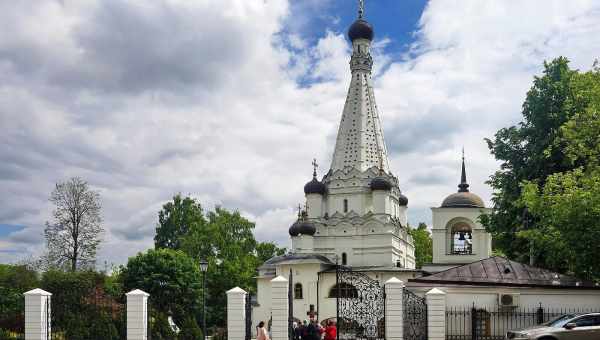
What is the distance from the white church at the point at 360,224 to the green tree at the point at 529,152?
9299mm

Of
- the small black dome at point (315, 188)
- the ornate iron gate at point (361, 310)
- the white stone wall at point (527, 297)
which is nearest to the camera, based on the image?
the ornate iron gate at point (361, 310)

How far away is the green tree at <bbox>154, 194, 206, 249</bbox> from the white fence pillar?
38.3 m

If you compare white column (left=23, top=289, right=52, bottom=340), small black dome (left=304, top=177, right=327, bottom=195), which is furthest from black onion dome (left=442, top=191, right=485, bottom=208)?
white column (left=23, top=289, right=52, bottom=340)

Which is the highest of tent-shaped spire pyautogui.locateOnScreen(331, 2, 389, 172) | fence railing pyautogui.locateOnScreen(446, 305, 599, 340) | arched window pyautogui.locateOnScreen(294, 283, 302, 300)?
tent-shaped spire pyautogui.locateOnScreen(331, 2, 389, 172)

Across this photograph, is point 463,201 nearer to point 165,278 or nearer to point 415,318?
point 165,278

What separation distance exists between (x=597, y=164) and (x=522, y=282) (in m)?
4.73

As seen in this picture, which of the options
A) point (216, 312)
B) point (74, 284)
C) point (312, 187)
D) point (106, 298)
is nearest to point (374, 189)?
point (312, 187)

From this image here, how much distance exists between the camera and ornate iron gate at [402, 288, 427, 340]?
20008 millimetres

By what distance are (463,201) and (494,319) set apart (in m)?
19.6

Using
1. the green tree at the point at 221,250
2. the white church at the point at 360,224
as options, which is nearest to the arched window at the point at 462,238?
the white church at the point at 360,224

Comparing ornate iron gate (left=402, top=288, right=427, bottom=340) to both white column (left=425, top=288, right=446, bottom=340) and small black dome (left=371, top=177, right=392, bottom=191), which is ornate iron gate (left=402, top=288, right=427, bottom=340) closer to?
white column (left=425, top=288, right=446, bottom=340)

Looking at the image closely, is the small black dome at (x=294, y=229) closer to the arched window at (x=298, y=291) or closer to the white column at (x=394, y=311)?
the arched window at (x=298, y=291)

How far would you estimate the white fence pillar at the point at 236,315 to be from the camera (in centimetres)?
1927

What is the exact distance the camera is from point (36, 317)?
18.8m
